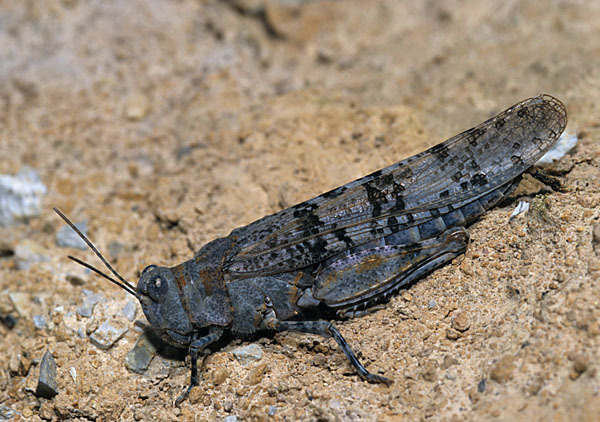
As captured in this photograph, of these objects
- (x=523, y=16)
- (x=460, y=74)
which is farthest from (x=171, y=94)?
(x=523, y=16)

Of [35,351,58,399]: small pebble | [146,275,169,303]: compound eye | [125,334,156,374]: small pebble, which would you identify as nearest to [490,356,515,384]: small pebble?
[146,275,169,303]: compound eye

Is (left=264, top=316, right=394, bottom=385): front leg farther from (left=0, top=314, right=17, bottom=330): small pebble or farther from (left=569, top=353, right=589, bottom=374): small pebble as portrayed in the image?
(left=0, top=314, right=17, bottom=330): small pebble

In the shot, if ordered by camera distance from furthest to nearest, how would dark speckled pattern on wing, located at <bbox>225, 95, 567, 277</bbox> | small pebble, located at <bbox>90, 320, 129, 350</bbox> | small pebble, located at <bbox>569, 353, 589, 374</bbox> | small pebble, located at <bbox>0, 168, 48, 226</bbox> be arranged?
small pebble, located at <bbox>0, 168, 48, 226</bbox>
small pebble, located at <bbox>90, 320, 129, 350</bbox>
dark speckled pattern on wing, located at <bbox>225, 95, 567, 277</bbox>
small pebble, located at <bbox>569, 353, 589, 374</bbox>

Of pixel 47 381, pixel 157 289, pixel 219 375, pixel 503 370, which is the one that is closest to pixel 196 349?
pixel 219 375

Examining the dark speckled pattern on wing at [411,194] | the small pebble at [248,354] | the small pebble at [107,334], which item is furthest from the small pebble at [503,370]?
the small pebble at [107,334]

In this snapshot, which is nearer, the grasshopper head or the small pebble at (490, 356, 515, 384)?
the small pebble at (490, 356, 515, 384)

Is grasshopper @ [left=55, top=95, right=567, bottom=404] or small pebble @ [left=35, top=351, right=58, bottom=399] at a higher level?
grasshopper @ [left=55, top=95, right=567, bottom=404]
